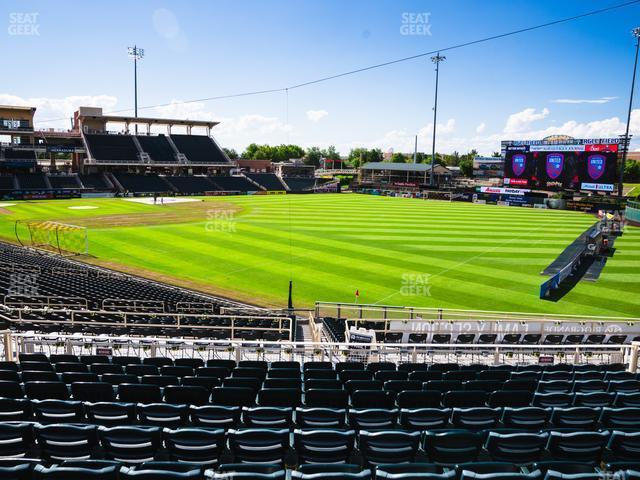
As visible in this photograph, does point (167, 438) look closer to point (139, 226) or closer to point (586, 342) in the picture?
point (586, 342)

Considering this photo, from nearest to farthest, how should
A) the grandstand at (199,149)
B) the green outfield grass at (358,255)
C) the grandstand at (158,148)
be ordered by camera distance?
the green outfield grass at (358,255)
the grandstand at (158,148)
the grandstand at (199,149)

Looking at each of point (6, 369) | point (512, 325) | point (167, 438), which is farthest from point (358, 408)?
point (512, 325)

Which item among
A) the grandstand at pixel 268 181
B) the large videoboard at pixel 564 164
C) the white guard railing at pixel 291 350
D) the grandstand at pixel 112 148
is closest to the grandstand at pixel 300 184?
the grandstand at pixel 268 181

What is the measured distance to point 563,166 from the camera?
62.8m

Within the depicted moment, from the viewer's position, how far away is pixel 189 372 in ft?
26.9

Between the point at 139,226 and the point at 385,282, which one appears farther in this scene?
the point at 139,226

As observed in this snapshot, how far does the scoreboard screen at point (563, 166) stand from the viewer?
59000 mm

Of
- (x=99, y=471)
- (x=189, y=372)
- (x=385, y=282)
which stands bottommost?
(x=385, y=282)

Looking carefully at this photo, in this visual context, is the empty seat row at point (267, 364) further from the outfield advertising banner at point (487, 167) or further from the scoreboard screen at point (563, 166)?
the outfield advertising banner at point (487, 167)

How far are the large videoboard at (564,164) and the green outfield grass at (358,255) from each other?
33.2 ft

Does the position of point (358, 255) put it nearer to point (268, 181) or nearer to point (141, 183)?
point (141, 183)

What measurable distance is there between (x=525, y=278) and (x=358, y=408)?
22.8 meters

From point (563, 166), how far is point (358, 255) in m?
44.8

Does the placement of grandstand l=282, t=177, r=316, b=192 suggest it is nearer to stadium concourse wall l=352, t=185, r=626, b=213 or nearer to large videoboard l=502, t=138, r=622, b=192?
stadium concourse wall l=352, t=185, r=626, b=213
